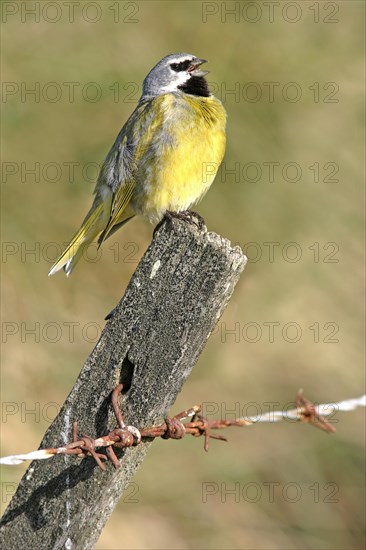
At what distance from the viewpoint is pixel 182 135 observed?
13.9 ft

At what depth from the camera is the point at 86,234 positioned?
14.7ft

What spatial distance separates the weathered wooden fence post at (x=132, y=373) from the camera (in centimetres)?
244

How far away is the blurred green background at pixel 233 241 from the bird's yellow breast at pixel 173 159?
220cm

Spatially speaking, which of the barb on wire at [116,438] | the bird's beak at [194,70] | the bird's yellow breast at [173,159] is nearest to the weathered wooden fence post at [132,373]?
the barb on wire at [116,438]

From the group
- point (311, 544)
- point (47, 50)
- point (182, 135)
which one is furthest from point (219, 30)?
point (311, 544)

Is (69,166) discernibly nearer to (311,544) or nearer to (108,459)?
(311,544)

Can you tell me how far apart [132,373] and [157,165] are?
1.91 metres

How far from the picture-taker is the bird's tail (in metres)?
4.37

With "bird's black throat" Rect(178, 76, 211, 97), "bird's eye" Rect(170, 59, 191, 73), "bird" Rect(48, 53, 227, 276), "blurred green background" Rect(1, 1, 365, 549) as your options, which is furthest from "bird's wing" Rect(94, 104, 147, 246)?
"blurred green background" Rect(1, 1, 365, 549)

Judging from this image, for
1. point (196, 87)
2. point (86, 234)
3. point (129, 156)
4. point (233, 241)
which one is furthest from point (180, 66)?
point (233, 241)

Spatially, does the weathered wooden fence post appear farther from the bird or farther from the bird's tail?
the bird's tail

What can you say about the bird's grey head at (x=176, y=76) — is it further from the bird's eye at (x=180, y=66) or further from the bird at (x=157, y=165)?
the bird at (x=157, y=165)

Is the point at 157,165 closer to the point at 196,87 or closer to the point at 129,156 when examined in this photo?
the point at 129,156

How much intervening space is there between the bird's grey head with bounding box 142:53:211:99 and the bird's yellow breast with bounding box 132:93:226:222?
41 cm
